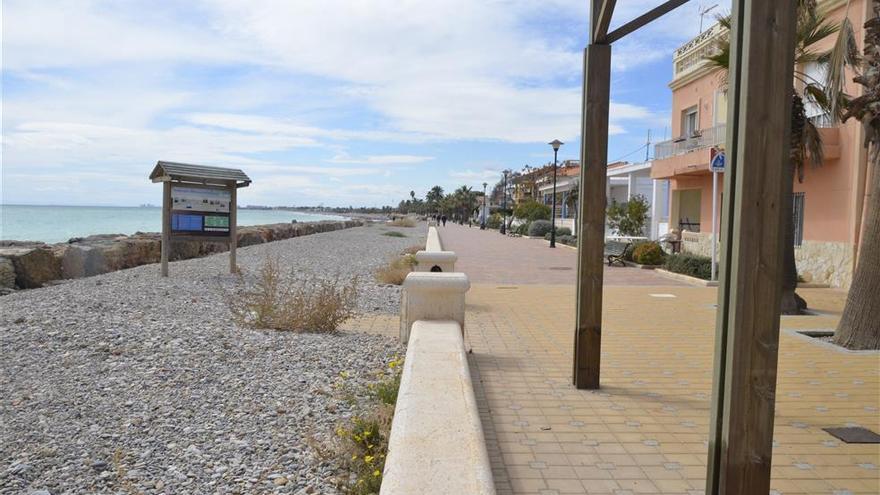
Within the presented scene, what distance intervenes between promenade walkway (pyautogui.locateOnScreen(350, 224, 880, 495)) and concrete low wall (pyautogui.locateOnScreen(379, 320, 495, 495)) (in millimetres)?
485

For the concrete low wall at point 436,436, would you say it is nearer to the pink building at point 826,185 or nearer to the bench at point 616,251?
the pink building at point 826,185

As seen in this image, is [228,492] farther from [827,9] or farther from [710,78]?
[710,78]

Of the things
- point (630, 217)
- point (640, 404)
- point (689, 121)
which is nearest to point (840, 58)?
point (640, 404)

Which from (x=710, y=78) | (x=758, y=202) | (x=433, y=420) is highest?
(x=710, y=78)

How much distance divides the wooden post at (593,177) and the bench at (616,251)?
1555cm

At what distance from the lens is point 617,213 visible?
26625mm

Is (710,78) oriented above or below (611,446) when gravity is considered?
above

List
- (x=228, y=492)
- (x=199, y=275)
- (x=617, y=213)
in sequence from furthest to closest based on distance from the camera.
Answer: (x=617, y=213), (x=199, y=275), (x=228, y=492)

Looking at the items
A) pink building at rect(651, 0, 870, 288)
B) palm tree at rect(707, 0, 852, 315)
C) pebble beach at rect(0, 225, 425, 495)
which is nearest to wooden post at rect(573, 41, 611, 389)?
pebble beach at rect(0, 225, 425, 495)

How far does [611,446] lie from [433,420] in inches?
57.0

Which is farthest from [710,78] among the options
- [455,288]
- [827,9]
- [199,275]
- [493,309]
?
Answer: [455,288]

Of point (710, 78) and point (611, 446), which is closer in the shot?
point (611, 446)

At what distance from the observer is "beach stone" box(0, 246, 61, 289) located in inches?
556

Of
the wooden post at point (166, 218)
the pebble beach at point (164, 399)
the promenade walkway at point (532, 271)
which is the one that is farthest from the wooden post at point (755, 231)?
the wooden post at point (166, 218)
